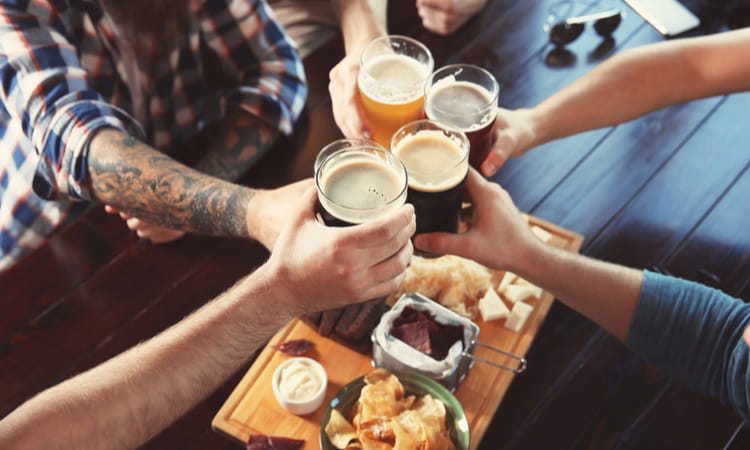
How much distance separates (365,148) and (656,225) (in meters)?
1.10

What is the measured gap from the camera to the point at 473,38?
2525mm

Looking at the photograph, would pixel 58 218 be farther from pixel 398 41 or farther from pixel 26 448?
pixel 398 41

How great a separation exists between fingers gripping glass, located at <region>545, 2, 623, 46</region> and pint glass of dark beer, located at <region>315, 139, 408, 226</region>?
53.5 inches

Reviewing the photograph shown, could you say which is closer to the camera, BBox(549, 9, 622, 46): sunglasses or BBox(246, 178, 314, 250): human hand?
BBox(246, 178, 314, 250): human hand

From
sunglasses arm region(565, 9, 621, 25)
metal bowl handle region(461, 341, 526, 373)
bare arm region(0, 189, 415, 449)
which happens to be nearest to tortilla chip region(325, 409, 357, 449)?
bare arm region(0, 189, 415, 449)

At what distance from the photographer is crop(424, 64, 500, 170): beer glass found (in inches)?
60.7

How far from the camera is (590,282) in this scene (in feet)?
5.53

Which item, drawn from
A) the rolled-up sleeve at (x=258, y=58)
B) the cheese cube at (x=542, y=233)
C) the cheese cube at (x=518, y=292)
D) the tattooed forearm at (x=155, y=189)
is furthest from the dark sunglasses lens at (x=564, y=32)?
the tattooed forearm at (x=155, y=189)

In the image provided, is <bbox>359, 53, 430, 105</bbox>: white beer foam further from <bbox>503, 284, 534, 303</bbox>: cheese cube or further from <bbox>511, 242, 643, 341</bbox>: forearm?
<bbox>503, 284, 534, 303</bbox>: cheese cube

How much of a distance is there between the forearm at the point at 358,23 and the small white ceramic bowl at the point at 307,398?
1.11 meters

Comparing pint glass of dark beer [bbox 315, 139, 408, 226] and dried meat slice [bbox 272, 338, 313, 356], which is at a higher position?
Answer: pint glass of dark beer [bbox 315, 139, 408, 226]

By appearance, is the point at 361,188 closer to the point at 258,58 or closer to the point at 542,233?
the point at 542,233

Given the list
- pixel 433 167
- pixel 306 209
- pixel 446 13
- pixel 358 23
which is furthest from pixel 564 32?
pixel 306 209

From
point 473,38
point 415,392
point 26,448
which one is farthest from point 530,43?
point 26,448
